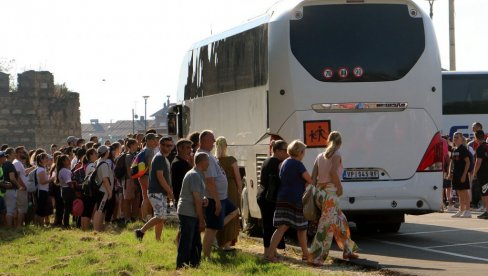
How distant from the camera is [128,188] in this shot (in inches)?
851

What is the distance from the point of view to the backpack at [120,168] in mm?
21531

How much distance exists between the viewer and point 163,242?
16812mm

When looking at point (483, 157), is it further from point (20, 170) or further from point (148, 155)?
point (20, 170)

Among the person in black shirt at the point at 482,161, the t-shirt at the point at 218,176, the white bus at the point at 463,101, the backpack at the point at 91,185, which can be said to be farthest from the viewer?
the white bus at the point at 463,101

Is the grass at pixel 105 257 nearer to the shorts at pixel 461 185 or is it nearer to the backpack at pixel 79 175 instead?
the backpack at pixel 79 175

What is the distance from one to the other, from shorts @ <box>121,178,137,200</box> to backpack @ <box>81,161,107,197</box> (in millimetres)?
1181

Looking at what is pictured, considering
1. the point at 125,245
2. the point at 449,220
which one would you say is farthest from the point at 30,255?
the point at 449,220

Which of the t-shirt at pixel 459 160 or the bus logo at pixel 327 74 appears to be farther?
the t-shirt at pixel 459 160

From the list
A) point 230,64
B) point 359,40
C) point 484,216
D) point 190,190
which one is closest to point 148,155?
point 230,64

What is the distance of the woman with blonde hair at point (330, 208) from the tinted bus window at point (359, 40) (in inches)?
105

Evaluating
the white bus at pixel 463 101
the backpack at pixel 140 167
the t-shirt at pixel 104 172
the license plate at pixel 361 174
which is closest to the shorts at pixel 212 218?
the license plate at pixel 361 174

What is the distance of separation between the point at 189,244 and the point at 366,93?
4557 millimetres

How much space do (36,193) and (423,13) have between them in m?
9.22

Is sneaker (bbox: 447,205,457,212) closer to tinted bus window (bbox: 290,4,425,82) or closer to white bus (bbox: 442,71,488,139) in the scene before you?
white bus (bbox: 442,71,488,139)
